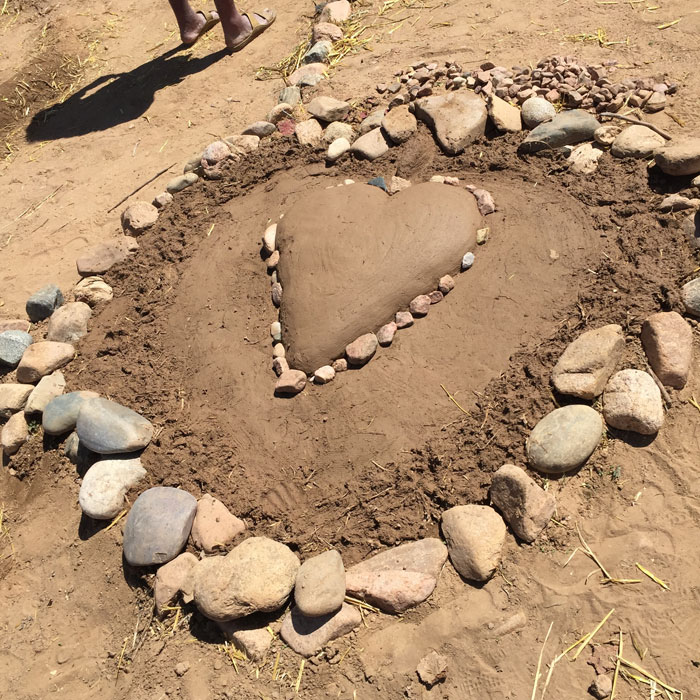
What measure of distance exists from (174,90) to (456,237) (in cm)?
389

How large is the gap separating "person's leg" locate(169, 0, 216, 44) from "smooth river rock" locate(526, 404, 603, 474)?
18.0 ft

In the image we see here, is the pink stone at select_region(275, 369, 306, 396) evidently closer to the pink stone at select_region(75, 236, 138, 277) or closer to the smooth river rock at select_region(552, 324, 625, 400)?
the smooth river rock at select_region(552, 324, 625, 400)

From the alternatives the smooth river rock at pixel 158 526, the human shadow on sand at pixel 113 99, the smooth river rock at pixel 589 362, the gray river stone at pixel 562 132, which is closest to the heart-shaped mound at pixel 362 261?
the gray river stone at pixel 562 132

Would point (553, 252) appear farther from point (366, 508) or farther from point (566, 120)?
point (366, 508)

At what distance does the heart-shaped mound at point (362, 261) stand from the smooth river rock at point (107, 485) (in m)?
1.07

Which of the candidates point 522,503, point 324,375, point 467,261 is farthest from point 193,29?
point 522,503

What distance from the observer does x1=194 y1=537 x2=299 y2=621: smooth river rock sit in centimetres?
263

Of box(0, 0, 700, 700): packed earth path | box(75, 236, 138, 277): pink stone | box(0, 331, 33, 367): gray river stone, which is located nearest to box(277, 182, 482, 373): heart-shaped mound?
box(0, 0, 700, 700): packed earth path

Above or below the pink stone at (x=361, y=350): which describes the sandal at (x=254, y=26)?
above

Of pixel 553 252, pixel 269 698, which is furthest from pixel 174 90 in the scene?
pixel 269 698

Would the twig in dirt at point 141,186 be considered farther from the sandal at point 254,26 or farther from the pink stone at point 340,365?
the pink stone at point 340,365

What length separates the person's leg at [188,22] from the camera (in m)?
6.00

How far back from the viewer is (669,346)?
2.96m

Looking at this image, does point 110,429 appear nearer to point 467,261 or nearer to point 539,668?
point 467,261
